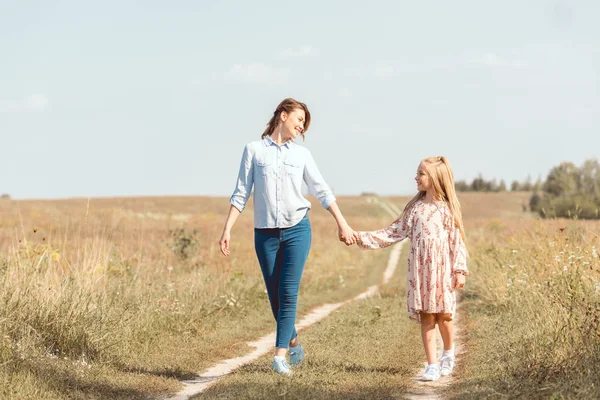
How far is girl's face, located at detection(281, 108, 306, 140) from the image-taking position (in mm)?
7434

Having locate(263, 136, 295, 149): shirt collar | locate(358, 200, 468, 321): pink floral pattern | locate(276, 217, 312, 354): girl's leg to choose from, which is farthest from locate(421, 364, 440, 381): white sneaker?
locate(263, 136, 295, 149): shirt collar

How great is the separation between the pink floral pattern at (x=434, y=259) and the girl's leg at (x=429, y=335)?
0.36ft

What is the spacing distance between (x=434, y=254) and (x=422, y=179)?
2.40 ft

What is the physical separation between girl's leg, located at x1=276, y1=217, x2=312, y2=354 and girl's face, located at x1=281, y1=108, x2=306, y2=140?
84 cm

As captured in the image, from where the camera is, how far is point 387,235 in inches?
311

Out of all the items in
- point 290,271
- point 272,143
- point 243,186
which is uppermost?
point 272,143

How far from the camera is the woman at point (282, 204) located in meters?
7.29

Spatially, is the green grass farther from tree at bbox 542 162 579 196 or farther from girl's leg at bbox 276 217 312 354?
tree at bbox 542 162 579 196

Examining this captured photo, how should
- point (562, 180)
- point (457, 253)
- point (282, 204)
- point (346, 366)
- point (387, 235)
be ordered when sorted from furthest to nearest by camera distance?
point (562, 180)
point (346, 366)
point (387, 235)
point (457, 253)
point (282, 204)

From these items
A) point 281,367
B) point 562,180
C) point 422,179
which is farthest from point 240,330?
point 562,180

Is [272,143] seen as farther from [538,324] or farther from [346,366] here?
[538,324]

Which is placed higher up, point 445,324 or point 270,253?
point 270,253

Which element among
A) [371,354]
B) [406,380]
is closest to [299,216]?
[406,380]

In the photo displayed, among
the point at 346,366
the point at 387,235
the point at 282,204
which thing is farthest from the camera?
the point at 346,366
